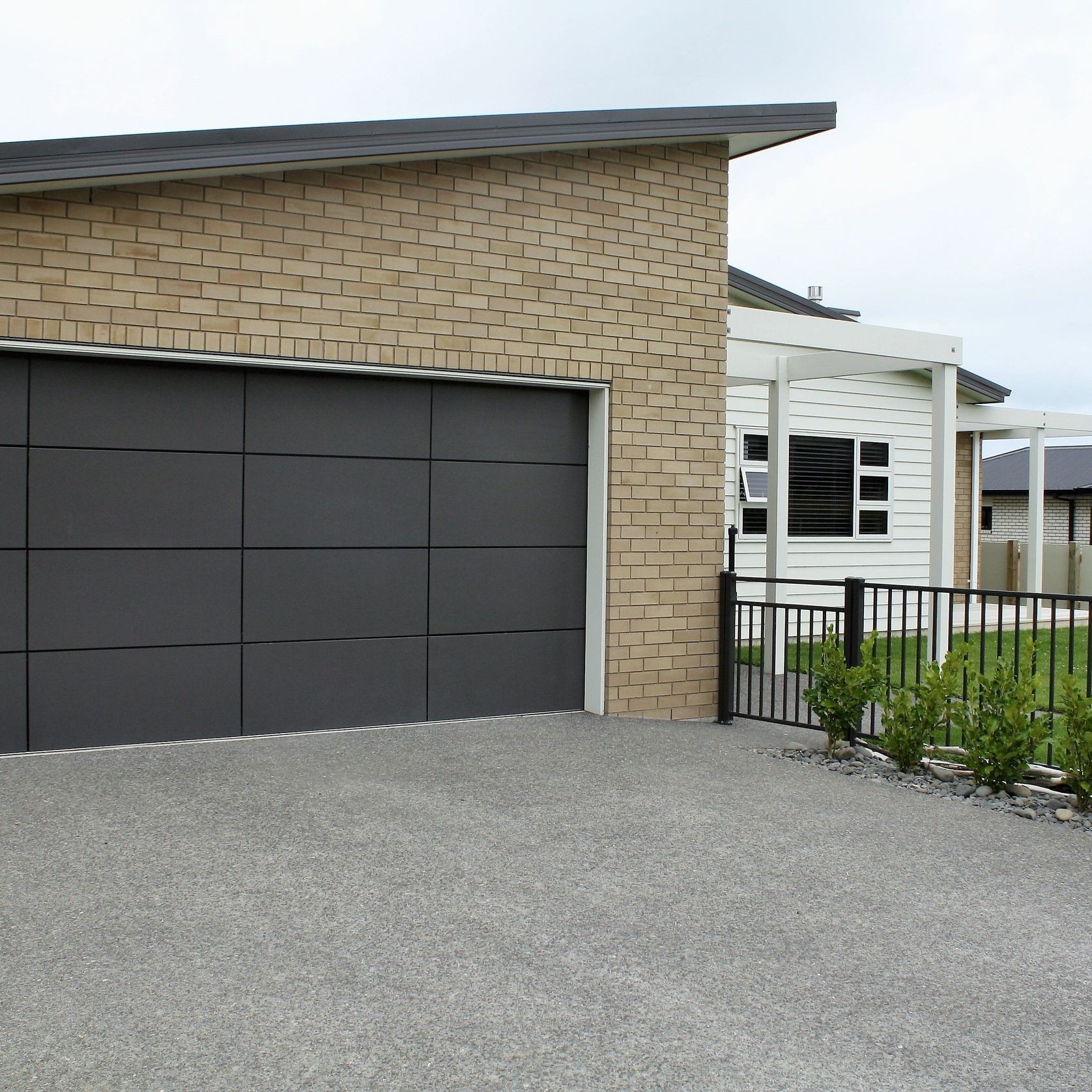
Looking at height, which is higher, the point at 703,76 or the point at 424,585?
the point at 703,76

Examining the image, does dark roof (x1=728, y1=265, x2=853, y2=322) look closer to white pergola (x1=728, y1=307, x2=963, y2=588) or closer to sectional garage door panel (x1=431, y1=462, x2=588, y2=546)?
white pergola (x1=728, y1=307, x2=963, y2=588)

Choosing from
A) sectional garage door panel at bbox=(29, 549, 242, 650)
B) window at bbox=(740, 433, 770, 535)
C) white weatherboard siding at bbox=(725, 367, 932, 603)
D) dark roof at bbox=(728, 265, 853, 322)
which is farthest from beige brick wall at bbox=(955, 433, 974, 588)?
sectional garage door panel at bbox=(29, 549, 242, 650)

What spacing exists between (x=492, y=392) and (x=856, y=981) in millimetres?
5109

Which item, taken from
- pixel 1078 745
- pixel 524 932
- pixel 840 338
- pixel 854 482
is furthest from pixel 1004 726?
pixel 854 482

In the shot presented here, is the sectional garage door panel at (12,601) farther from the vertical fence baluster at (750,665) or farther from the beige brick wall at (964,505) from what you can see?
the beige brick wall at (964,505)

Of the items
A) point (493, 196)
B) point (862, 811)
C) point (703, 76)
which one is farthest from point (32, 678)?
point (703, 76)

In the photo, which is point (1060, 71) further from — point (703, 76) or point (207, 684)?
point (207, 684)

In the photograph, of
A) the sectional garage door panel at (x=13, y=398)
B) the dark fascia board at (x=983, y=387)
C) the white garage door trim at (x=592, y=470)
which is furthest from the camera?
the dark fascia board at (x=983, y=387)

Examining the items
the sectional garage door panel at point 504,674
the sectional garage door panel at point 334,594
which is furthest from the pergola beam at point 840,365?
the sectional garage door panel at point 334,594

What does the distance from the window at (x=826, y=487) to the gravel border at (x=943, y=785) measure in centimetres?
709

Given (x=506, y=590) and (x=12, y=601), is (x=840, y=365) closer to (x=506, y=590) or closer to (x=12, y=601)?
(x=506, y=590)

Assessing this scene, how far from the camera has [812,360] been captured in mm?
10242

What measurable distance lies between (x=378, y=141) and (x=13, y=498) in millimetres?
Result: 3073

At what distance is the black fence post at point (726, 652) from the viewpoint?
8180mm
